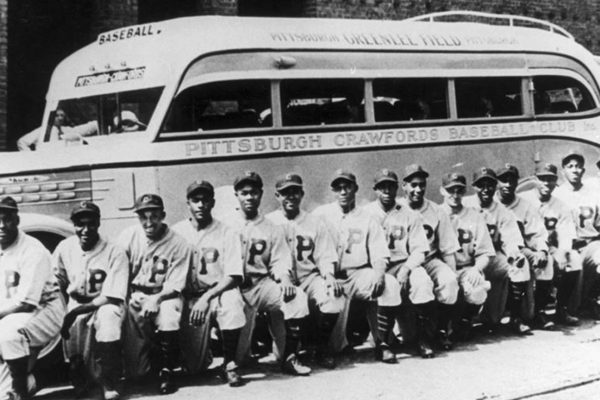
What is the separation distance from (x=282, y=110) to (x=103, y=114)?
1.50 meters

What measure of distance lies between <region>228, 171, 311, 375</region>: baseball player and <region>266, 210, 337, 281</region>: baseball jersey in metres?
0.14

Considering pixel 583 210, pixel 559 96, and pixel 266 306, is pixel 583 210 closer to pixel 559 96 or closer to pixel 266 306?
pixel 559 96

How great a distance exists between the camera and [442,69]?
743 centimetres

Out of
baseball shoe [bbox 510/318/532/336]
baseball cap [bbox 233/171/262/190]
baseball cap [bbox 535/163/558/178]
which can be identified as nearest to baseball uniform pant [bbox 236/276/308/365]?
baseball cap [bbox 233/171/262/190]

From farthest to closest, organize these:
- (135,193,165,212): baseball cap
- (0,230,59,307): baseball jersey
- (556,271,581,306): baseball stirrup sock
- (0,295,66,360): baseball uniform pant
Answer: (556,271,581,306): baseball stirrup sock < (135,193,165,212): baseball cap < (0,230,59,307): baseball jersey < (0,295,66,360): baseball uniform pant

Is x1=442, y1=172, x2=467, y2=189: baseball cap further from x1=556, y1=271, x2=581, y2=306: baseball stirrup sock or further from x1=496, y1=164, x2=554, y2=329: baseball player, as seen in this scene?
x1=556, y1=271, x2=581, y2=306: baseball stirrup sock

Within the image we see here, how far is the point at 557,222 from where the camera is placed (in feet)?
25.5

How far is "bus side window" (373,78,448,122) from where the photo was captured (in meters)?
7.10

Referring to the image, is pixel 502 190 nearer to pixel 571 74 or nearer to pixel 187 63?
pixel 571 74

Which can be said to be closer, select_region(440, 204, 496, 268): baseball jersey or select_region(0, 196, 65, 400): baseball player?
select_region(0, 196, 65, 400): baseball player

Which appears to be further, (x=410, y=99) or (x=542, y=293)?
(x=542, y=293)

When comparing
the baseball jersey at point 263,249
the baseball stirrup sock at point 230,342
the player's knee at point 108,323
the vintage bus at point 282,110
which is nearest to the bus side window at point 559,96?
the vintage bus at point 282,110

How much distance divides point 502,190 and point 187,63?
3262mm

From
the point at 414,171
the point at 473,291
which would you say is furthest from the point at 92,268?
the point at 473,291
